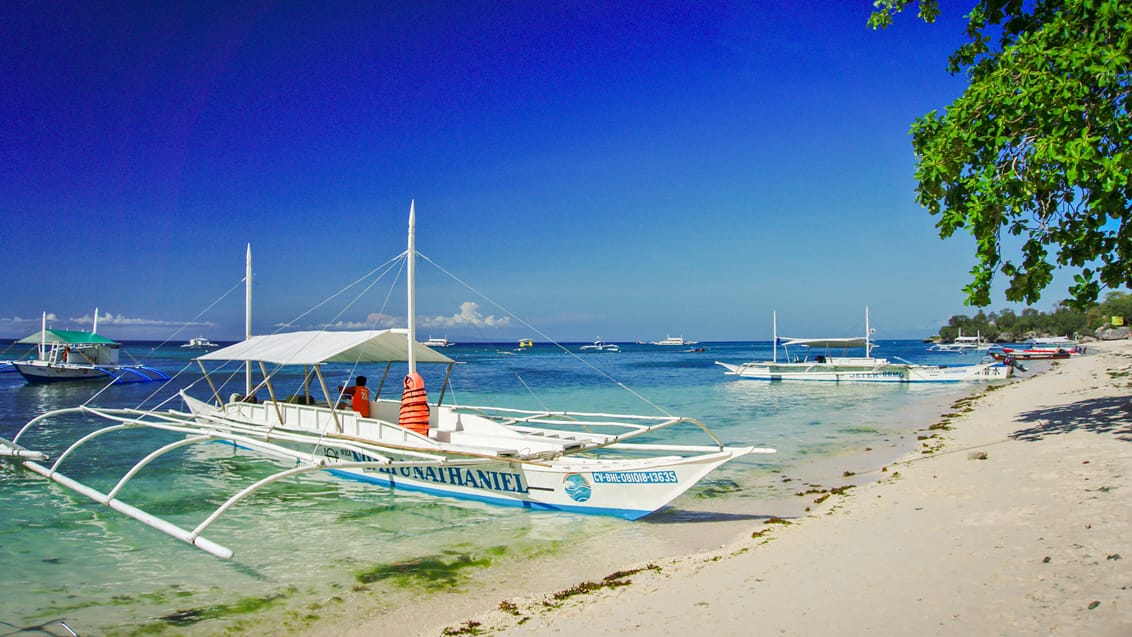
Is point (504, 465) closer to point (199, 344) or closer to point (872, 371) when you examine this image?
point (872, 371)

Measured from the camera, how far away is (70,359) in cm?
4284

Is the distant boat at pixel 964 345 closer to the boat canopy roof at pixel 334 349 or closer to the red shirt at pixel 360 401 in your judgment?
the boat canopy roof at pixel 334 349

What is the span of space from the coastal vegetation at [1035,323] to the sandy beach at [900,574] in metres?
126

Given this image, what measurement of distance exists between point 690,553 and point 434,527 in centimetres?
392

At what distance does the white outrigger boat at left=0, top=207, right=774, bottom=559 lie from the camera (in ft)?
30.1

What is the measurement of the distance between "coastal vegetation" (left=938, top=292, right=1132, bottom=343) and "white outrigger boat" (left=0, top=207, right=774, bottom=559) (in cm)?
12820

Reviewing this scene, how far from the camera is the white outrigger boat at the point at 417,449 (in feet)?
30.1

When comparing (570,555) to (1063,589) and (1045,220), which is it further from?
(1045,220)

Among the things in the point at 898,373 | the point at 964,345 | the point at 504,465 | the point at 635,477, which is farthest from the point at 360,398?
the point at 964,345

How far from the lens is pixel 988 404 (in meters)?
23.8

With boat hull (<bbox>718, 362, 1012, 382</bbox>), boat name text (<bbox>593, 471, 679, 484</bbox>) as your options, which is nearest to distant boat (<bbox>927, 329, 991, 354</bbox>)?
boat hull (<bbox>718, 362, 1012, 382</bbox>)

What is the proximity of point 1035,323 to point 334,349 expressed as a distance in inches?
6454

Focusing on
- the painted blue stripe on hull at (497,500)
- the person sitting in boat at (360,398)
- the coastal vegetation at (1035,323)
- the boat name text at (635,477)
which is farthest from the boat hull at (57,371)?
the coastal vegetation at (1035,323)

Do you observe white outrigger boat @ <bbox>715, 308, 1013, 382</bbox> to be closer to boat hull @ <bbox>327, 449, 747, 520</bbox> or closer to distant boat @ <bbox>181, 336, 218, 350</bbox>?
boat hull @ <bbox>327, 449, 747, 520</bbox>
